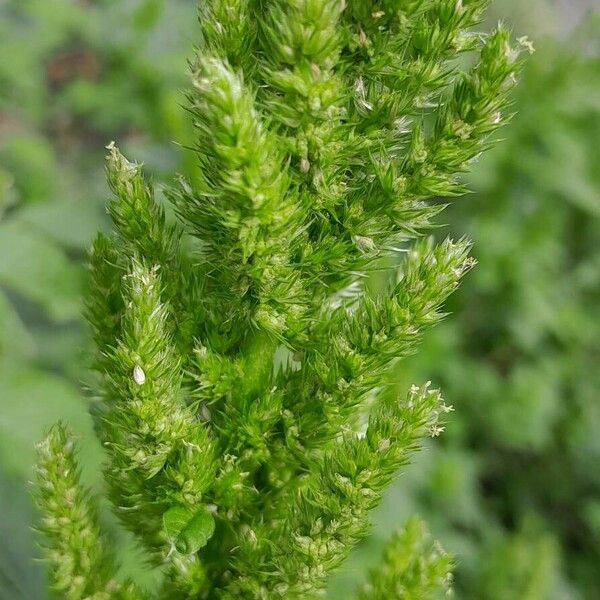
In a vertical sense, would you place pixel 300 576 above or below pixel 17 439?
above

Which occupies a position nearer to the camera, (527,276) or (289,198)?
(289,198)

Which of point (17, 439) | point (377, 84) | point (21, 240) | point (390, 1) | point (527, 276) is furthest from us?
point (527, 276)

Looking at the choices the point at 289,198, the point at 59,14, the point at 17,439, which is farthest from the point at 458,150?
the point at 59,14

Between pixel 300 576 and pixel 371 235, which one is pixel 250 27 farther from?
pixel 300 576

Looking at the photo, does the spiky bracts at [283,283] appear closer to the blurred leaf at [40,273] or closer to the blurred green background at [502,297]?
the blurred leaf at [40,273]

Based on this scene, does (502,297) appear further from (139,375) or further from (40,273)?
(139,375)

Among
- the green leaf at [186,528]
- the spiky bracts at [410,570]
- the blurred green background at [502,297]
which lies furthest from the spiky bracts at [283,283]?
the blurred green background at [502,297]
